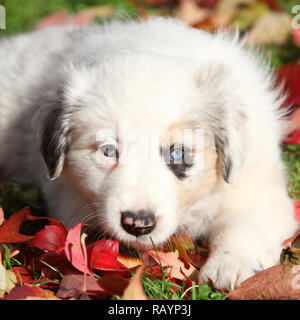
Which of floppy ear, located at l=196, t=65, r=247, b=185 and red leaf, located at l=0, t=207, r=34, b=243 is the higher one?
floppy ear, located at l=196, t=65, r=247, b=185

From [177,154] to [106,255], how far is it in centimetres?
70

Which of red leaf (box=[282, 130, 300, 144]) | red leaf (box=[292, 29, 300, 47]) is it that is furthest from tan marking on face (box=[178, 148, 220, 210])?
red leaf (box=[292, 29, 300, 47])

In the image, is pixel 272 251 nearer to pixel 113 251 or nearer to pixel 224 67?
pixel 113 251

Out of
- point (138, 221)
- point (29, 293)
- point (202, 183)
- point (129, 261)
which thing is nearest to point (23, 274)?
point (29, 293)

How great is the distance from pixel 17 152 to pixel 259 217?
7.16 feet

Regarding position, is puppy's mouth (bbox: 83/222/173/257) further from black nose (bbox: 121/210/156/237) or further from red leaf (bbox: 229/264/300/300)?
red leaf (bbox: 229/264/300/300)

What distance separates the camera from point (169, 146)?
2.90 meters

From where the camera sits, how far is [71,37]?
457 cm

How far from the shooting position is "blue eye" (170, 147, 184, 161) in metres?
2.93

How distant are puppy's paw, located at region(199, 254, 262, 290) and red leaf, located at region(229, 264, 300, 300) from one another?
0.10 meters

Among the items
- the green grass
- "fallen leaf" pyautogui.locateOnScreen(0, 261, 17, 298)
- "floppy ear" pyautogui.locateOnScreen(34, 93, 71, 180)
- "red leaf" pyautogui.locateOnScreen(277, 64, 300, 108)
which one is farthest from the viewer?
"red leaf" pyautogui.locateOnScreen(277, 64, 300, 108)
